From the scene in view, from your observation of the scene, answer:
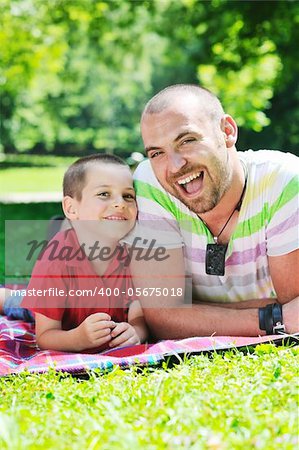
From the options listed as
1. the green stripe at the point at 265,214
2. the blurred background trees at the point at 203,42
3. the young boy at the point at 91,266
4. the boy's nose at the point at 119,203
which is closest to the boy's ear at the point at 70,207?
the young boy at the point at 91,266

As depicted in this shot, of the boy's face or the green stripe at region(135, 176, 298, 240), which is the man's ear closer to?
the green stripe at region(135, 176, 298, 240)

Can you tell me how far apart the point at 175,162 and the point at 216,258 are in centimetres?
64

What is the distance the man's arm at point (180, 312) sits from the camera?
13.0 ft

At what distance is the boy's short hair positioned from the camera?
4285 mm

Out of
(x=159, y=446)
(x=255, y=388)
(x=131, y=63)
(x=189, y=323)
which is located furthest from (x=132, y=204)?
(x=131, y=63)

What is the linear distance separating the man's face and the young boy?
0.38 metres

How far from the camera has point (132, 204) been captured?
13.8ft

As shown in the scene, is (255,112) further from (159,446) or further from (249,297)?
(159,446)

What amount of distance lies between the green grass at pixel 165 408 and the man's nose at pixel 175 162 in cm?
99

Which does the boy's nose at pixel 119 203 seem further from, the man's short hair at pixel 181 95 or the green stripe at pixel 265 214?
the green stripe at pixel 265 214

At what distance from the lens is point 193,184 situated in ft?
12.8

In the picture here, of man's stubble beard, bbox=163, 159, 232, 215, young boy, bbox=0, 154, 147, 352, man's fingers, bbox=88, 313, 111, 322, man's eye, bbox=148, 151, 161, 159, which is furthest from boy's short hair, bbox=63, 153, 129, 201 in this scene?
man's fingers, bbox=88, 313, 111, 322

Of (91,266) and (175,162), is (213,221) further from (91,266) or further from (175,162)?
(91,266)

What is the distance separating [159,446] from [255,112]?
1792 centimetres
